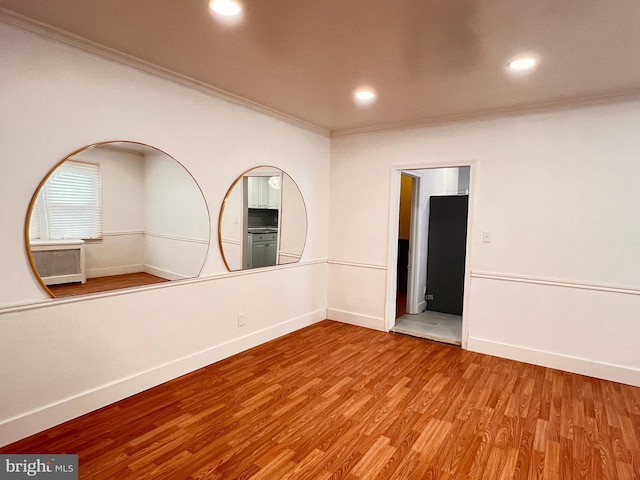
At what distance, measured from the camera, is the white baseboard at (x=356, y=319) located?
4.39 meters

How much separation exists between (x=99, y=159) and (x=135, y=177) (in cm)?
29

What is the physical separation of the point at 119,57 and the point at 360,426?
300 centimetres

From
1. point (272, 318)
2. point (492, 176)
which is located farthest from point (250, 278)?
point (492, 176)

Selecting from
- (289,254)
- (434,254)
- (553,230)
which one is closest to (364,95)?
(289,254)

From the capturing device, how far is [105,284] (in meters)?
2.54

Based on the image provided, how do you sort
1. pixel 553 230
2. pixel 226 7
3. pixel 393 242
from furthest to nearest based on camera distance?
pixel 393 242
pixel 553 230
pixel 226 7

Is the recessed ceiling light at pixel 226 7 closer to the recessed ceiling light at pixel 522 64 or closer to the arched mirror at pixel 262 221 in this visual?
the arched mirror at pixel 262 221

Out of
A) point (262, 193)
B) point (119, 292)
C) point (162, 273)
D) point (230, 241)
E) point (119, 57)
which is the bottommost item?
point (119, 292)

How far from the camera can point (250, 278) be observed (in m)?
3.64

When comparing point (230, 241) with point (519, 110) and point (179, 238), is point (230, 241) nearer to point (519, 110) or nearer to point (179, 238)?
point (179, 238)

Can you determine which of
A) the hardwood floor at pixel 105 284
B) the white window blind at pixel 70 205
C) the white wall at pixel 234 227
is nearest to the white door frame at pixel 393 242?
the white wall at pixel 234 227

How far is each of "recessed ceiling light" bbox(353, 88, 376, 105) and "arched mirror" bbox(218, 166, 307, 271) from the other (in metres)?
1.15

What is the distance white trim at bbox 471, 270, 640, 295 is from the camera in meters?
3.05

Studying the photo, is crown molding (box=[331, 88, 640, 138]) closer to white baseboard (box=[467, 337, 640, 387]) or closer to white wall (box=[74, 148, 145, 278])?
white baseboard (box=[467, 337, 640, 387])
